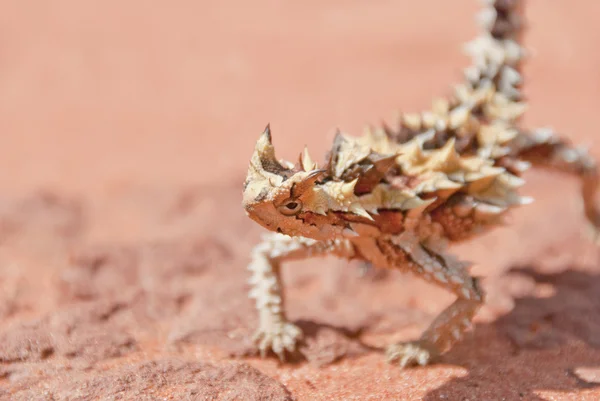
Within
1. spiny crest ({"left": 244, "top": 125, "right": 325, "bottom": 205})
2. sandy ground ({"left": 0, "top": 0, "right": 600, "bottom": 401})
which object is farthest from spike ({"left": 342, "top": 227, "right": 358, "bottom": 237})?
sandy ground ({"left": 0, "top": 0, "right": 600, "bottom": 401})

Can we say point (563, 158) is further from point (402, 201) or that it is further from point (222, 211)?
point (222, 211)

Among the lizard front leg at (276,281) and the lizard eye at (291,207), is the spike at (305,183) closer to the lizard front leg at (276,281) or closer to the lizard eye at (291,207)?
the lizard eye at (291,207)

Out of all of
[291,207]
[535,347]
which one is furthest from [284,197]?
[535,347]

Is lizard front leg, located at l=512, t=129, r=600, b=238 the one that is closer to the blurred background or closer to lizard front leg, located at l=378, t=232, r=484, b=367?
lizard front leg, located at l=378, t=232, r=484, b=367

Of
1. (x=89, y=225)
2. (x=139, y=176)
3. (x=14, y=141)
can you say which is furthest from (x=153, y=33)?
(x=89, y=225)

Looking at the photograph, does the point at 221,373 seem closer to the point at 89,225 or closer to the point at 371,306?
the point at 371,306

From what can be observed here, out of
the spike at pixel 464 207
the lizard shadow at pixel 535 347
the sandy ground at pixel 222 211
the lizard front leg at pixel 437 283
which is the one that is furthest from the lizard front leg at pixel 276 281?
the lizard shadow at pixel 535 347
